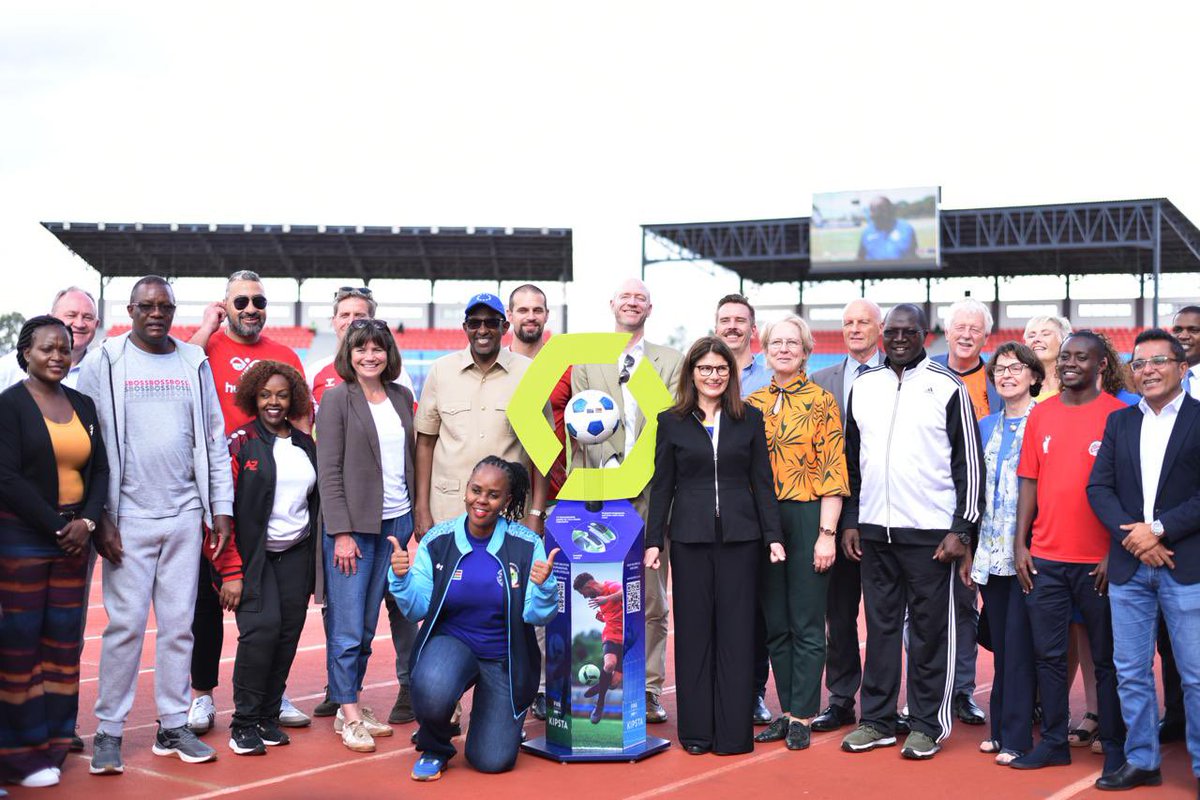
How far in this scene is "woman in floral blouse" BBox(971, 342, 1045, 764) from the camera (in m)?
5.40

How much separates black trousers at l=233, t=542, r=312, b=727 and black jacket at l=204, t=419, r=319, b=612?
0.07m

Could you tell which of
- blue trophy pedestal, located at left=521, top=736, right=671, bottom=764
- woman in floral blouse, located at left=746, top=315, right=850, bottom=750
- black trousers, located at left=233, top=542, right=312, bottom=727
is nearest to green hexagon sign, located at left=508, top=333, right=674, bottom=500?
woman in floral blouse, located at left=746, top=315, right=850, bottom=750

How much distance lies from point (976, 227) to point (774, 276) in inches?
360

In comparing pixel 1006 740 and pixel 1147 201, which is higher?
pixel 1147 201

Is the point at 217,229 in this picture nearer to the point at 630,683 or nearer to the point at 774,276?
the point at 774,276

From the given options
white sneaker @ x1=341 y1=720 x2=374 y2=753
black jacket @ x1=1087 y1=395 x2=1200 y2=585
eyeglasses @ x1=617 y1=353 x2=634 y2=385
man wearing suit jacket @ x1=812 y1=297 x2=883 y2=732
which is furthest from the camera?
eyeglasses @ x1=617 y1=353 x2=634 y2=385

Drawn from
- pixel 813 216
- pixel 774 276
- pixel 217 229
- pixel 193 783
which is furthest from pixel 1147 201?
pixel 193 783

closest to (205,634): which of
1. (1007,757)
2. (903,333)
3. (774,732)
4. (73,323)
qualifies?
(73,323)

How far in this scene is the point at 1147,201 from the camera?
34.5m

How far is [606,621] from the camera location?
543 cm

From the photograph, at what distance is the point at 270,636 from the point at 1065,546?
384 centimetres

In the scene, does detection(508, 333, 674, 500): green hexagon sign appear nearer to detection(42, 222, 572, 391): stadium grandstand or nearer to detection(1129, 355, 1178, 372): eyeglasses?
detection(1129, 355, 1178, 372): eyeglasses

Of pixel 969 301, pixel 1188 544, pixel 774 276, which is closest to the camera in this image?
pixel 1188 544

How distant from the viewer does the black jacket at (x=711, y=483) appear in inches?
218
